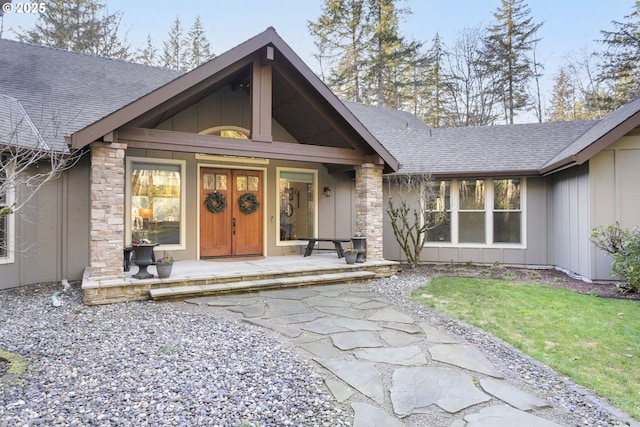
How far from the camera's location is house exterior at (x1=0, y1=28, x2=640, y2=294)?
612 centimetres

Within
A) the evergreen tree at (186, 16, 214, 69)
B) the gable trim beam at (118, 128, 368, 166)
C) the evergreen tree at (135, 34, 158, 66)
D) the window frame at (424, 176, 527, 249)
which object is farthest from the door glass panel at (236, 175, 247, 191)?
the evergreen tree at (186, 16, 214, 69)

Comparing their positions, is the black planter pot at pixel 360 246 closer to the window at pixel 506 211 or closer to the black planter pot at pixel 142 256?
the window at pixel 506 211

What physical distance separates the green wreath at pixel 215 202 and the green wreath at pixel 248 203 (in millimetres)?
437

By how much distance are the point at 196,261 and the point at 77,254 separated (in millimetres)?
2205

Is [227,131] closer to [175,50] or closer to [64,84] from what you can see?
[64,84]

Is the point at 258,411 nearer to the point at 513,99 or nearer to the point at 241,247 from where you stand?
the point at 241,247

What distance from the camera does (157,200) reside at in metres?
8.02

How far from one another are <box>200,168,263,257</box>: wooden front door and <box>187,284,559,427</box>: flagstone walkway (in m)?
3.24

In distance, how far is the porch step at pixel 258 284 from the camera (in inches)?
A: 221

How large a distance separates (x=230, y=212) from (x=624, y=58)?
63.9 ft

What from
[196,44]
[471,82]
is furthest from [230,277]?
[196,44]

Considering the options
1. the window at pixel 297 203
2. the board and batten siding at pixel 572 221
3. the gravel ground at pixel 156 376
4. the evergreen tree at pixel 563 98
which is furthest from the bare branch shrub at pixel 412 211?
the evergreen tree at pixel 563 98

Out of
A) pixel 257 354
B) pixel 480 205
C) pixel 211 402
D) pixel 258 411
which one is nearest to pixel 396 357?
pixel 257 354

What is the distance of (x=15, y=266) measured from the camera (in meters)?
6.41
